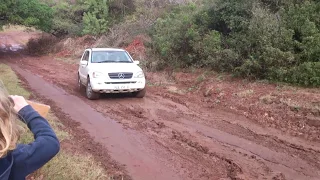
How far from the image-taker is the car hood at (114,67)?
1128 centimetres

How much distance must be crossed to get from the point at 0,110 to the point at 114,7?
99.8 ft

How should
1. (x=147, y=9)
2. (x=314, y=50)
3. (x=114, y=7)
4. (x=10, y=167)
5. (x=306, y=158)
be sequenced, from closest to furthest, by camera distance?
(x=10, y=167), (x=306, y=158), (x=314, y=50), (x=147, y=9), (x=114, y=7)

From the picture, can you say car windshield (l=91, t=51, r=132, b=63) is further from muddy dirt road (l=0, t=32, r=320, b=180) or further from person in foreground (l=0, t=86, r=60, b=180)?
person in foreground (l=0, t=86, r=60, b=180)

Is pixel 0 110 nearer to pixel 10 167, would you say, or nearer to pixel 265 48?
pixel 10 167

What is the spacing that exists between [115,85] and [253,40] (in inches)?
198

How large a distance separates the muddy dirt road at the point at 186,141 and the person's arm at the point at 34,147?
3692mm

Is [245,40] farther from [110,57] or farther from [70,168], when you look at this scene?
[70,168]

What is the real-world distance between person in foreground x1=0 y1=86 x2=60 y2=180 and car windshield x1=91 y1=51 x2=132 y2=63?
10.4 m

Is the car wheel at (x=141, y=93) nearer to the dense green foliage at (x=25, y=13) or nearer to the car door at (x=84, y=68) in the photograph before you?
the car door at (x=84, y=68)

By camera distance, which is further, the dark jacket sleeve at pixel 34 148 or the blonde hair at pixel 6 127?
the dark jacket sleeve at pixel 34 148

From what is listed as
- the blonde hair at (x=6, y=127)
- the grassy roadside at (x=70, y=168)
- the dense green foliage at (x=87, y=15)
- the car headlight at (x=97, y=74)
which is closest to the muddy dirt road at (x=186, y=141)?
the grassy roadside at (x=70, y=168)

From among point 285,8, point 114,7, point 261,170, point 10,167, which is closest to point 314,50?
point 285,8

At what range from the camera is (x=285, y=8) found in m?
13.2

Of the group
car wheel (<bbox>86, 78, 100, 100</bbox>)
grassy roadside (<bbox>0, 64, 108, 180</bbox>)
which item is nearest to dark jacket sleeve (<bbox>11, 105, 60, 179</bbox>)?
grassy roadside (<bbox>0, 64, 108, 180</bbox>)
